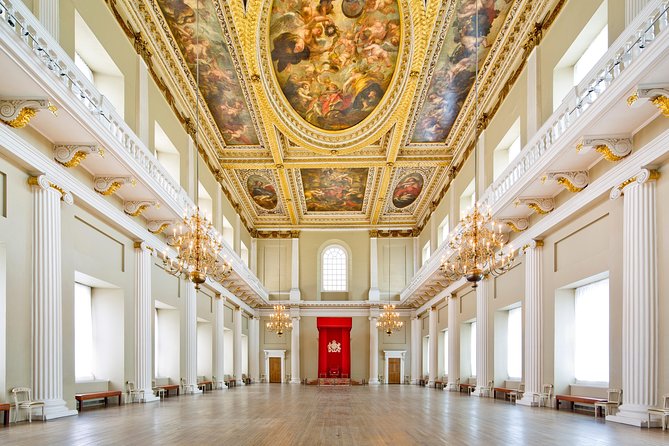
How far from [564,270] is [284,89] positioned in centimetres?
944

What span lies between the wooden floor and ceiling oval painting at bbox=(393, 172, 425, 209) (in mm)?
14675

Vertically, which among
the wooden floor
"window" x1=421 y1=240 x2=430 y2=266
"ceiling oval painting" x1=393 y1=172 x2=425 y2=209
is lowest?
the wooden floor

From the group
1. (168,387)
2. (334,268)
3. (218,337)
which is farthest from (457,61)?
(334,268)

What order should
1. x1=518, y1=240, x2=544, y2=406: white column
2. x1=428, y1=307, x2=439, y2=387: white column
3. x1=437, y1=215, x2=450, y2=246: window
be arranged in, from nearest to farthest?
1. x1=518, y1=240, x2=544, y2=406: white column
2. x1=437, y1=215, x2=450, y2=246: window
3. x1=428, y1=307, x2=439, y2=387: white column

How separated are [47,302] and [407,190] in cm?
1925

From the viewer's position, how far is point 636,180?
Answer: 28.9ft

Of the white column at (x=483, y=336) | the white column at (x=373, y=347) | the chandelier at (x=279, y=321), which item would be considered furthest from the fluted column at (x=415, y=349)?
the white column at (x=483, y=336)

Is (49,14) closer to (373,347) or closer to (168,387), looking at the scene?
(168,387)

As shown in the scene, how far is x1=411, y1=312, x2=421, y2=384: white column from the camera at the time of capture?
30.0 meters

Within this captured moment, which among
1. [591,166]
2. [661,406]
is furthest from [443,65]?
[661,406]

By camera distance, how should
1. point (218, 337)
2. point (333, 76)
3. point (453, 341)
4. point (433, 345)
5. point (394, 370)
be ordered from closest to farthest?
point (333, 76)
point (453, 341)
point (218, 337)
point (433, 345)
point (394, 370)

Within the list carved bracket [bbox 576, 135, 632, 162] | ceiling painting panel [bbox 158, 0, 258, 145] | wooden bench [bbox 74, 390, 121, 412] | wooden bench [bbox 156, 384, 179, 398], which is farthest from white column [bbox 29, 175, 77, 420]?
carved bracket [bbox 576, 135, 632, 162]

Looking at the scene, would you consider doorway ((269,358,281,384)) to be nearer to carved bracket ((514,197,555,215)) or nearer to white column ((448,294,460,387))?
white column ((448,294,460,387))

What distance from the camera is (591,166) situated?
1053 centimetres
